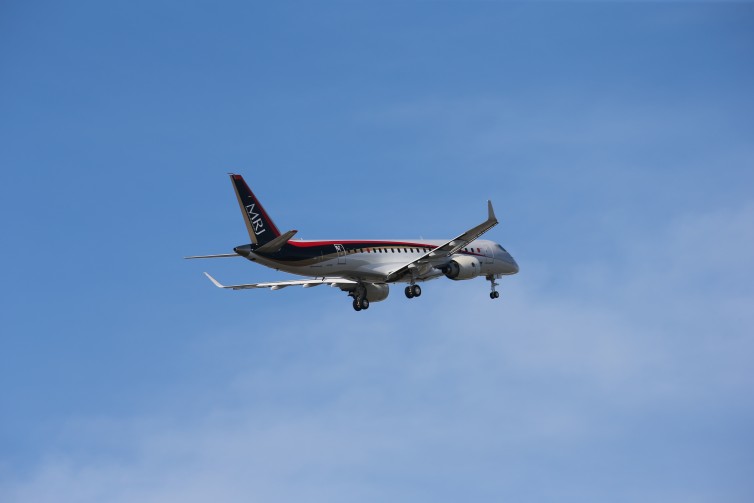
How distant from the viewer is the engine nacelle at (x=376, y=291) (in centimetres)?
6469

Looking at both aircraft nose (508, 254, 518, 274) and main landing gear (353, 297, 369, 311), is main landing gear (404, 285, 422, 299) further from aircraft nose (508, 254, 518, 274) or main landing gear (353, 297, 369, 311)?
aircraft nose (508, 254, 518, 274)

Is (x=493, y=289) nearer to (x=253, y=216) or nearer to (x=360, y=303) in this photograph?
(x=360, y=303)

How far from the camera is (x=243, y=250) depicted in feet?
186

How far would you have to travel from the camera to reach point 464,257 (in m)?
64.4

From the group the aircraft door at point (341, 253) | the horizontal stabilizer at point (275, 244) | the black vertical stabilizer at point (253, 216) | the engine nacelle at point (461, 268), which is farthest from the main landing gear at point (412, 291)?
the black vertical stabilizer at point (253, 216)

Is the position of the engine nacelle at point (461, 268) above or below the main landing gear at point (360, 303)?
above

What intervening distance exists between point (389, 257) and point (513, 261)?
11.0m

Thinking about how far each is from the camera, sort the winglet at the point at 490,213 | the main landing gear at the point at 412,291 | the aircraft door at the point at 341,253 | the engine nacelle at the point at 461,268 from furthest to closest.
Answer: the engine nacelle at the point at 461,268, the main landing gear at the point at 412,291, the aircraft door at the point at 341,253, the winglet at the point at 490,213

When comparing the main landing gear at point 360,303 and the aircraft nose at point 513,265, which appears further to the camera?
the aircraft nose at point 513,265

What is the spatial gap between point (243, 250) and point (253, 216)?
6.08 feet

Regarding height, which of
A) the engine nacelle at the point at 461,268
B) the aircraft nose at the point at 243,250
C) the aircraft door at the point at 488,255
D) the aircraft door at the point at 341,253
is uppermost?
the aircraft door at the point at 488,255

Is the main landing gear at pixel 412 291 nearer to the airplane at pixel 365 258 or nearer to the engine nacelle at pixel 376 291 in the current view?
the airplane at pixel 365 258

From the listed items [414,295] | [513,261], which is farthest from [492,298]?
[414,295]

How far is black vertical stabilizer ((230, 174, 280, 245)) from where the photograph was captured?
56.9m
